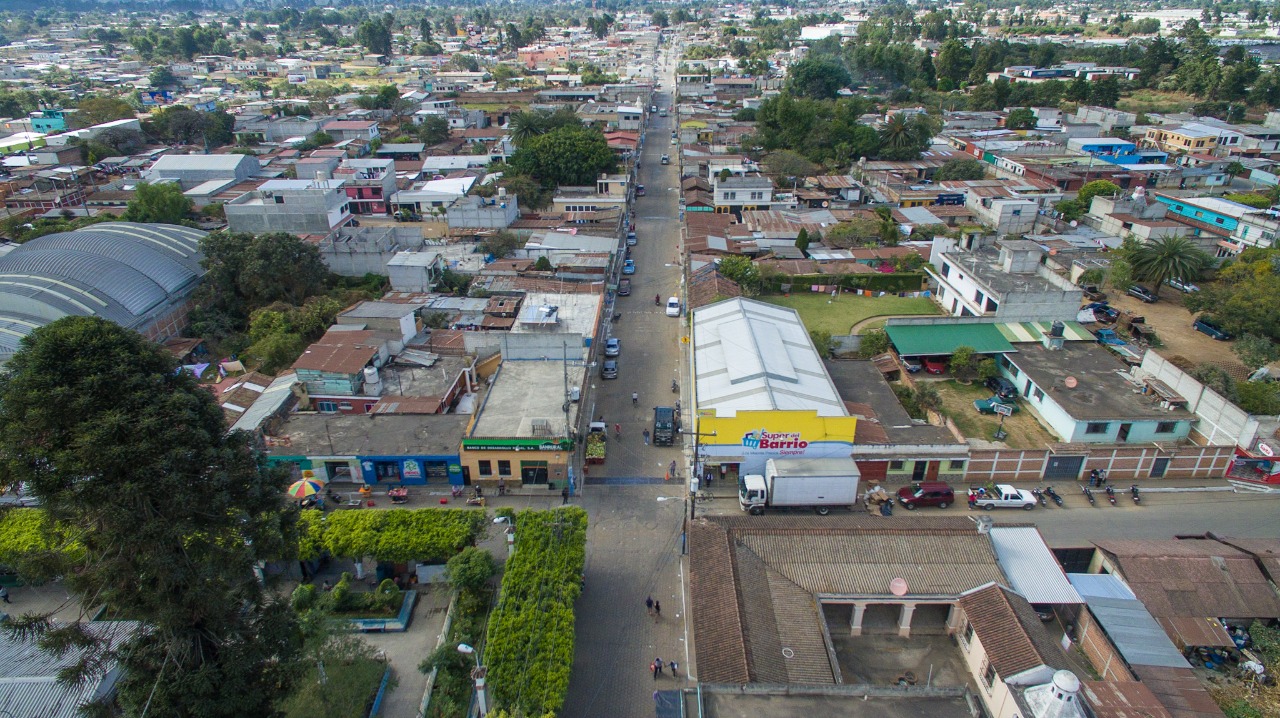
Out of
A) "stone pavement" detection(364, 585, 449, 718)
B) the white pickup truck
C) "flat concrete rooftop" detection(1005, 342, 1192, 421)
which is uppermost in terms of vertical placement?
"flat concrete rooftop" detection(1005, 342, 1192, 421)

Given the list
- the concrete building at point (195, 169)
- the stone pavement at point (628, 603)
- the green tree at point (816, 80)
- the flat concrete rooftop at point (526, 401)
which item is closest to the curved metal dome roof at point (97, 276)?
the flat concrete rooftop at point (526, 401)

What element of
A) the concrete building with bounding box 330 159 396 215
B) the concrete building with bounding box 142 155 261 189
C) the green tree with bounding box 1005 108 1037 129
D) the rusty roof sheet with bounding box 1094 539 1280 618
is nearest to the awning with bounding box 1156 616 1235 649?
the rusty roof sheet with bounding box 1094 539 1280 618

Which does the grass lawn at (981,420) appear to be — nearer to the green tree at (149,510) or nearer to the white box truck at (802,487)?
the white box truck at (802,487)

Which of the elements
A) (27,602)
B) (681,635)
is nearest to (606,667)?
(681,635)

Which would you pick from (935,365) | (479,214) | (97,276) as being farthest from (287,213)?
(935,365)

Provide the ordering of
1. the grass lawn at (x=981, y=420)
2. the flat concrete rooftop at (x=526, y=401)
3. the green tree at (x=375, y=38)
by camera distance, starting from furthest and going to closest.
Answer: the green tree at (x=375, y=38), the grass lawn at (x=981, y=420), the flat concrete rooftop at (x=526, y=401)

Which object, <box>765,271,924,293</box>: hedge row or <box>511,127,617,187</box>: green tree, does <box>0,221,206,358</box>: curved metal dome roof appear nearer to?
<box>511,127,617,187</box>: green tree
